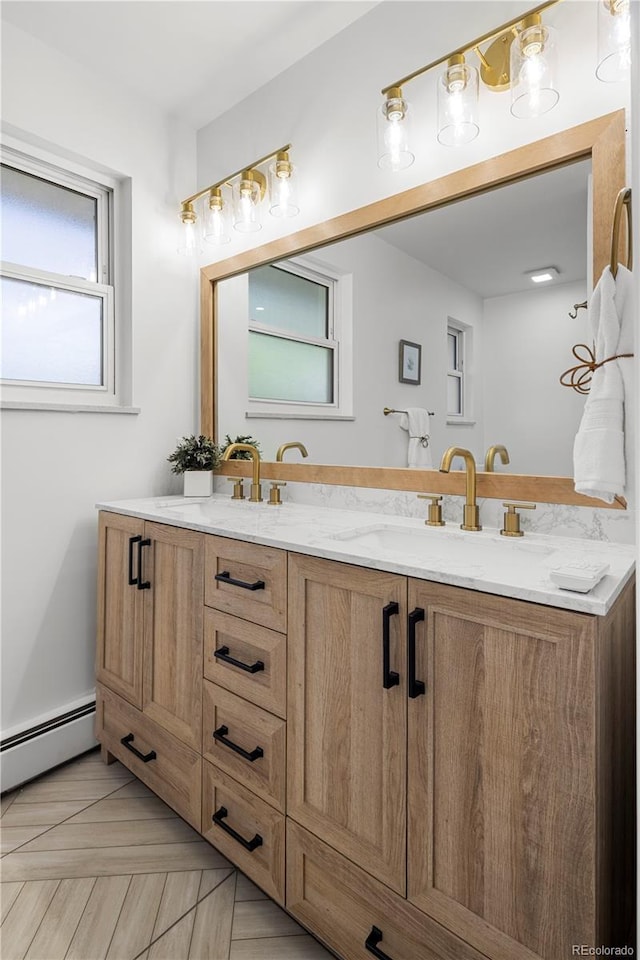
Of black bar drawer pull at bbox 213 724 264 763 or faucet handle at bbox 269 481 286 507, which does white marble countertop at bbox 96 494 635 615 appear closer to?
faucet handle at bbox 269 481 286 507

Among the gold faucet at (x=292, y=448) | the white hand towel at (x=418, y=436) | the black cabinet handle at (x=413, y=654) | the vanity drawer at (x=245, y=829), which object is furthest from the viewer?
the gold faucet at (x=292, y=448)

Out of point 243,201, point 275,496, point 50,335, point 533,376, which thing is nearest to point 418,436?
point 533,376

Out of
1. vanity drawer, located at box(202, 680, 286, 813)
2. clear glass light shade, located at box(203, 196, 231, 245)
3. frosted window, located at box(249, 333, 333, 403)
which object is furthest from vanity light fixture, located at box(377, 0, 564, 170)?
vanity drawer, located at box(202, 680, 286, 813)

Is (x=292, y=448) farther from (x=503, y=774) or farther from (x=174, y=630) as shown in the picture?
(x=503, y=774)

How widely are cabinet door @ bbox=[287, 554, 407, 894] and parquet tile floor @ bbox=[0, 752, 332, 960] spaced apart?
0.35m

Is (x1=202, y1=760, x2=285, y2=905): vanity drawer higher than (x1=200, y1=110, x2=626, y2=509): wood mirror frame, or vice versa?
(x1=200, y1=110, x2=626, y2=509): wood mirror frame

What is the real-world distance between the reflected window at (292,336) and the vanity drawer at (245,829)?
120cm

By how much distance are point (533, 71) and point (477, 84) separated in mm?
178

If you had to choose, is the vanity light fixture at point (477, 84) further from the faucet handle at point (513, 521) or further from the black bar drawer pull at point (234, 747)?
the black bar drawer pull at point (234, 747)

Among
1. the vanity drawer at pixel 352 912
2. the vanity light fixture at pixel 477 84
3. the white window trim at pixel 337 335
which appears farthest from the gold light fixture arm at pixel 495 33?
the vanity drawer at pixel 352 912

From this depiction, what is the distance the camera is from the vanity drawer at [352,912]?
0.98 meters

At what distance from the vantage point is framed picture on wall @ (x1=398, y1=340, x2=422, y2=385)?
5.28ft

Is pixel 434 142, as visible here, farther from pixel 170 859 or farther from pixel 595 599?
pixel 170 859

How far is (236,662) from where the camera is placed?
1.33m
